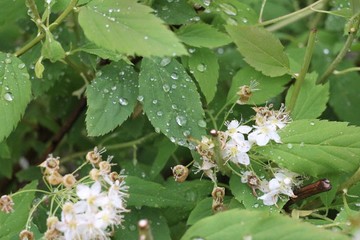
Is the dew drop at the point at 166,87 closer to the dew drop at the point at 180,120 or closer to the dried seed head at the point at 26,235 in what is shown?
the dew drop at the point at 180,120

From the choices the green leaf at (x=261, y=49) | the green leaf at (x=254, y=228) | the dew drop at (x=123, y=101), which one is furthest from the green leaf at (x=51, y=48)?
the green leaf at (x=254, y=228)

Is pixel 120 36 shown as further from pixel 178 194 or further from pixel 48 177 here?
pixel 178 194

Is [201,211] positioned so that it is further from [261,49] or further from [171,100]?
[261,49]

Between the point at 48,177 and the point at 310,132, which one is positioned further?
the point at 310,132

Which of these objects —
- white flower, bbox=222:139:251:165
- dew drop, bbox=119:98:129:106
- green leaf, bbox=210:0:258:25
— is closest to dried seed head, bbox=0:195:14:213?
dew drop, bbox=119:98:129:106

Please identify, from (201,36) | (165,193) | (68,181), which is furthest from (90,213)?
(201,36)

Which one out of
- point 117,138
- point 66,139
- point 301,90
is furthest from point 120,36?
point 66,139

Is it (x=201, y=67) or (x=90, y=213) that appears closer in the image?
(x=90, y=213)
